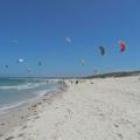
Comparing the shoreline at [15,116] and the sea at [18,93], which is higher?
the sea at [18,93]

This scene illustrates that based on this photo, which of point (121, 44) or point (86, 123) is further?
point (121, 44)

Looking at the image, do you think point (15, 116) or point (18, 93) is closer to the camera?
point (15, 116)

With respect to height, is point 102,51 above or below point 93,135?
above

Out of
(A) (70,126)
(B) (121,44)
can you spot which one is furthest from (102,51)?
(A) (70,126)

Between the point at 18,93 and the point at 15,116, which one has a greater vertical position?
the point at 18,93

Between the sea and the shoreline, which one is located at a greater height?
the sea

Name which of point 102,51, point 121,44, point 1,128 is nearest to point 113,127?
point 1,128

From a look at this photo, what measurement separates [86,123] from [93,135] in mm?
1211

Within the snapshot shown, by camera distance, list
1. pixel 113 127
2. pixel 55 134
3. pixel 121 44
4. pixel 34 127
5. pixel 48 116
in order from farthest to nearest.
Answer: pixel 121 44 < pixel 48 116 < pixel 34 127 < pixel 113 127 < pixel 55 134

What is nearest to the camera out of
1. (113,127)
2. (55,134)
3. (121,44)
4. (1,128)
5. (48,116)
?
(55,134)

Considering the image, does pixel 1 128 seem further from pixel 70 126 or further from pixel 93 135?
pixel 93 135

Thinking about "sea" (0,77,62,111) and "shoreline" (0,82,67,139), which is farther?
"sea" (0,77,62,111)

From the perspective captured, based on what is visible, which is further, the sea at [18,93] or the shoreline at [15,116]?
the sea at [18,93]

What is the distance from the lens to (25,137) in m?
5.84
